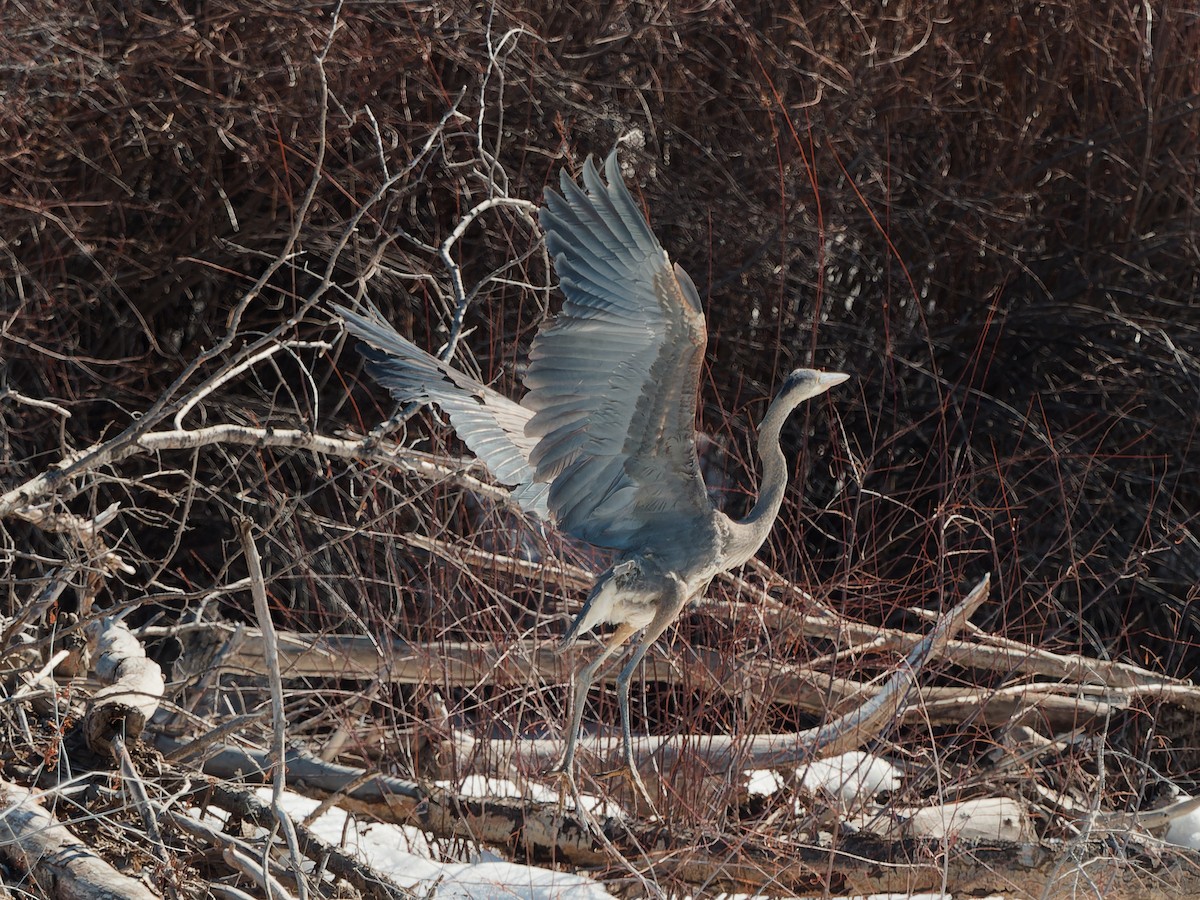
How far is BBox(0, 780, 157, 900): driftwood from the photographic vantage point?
2.75m

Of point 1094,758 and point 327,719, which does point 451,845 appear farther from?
point 1094,758

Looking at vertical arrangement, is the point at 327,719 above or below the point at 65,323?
below

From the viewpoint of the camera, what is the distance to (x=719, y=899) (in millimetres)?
3840

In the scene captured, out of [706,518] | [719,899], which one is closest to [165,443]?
[706,518]

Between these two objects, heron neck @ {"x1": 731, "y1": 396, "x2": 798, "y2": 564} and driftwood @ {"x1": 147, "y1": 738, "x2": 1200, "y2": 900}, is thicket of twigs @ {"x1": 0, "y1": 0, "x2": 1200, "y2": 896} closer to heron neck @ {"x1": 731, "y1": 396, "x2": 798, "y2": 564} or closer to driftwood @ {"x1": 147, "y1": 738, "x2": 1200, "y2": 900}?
driftwood @ {"x1": 147, "y1": 738, "x2": 1200, "y2": 900}

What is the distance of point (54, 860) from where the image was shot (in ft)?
9.31

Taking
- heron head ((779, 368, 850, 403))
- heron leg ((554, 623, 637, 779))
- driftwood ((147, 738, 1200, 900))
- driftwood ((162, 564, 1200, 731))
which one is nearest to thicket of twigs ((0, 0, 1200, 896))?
driftwood ((162, 564, 1200, 731))

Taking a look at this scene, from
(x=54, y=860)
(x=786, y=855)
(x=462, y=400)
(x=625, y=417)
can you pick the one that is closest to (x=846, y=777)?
(x=786, y=855)

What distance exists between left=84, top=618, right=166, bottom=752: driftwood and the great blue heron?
3.26 feet

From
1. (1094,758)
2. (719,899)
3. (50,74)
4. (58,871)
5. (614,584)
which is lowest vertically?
(1094,758)

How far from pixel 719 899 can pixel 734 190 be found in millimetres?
3284

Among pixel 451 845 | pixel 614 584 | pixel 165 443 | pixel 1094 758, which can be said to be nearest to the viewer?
pixel 614 584

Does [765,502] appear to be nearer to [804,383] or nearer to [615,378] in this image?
[804,383]

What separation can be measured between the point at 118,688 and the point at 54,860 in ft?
2.12
